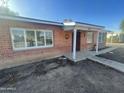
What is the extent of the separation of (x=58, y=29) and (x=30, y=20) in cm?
295

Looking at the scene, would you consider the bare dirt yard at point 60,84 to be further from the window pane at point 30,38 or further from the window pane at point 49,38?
the window pane at point 49,38

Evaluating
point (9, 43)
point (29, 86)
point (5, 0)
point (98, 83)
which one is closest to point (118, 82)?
point (98, 83)

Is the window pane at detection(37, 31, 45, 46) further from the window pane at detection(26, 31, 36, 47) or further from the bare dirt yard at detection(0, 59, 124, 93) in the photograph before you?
the bare dirt yard at detection(0, 59, 124, 93)

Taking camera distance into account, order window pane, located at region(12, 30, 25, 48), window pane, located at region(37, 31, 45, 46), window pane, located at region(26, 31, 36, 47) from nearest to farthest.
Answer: window pane, located at region(12, 30, 25, 48) → window pane, located at region(26, 31, 36, 47) → window pane, located at region(37, 31, 45, 46)

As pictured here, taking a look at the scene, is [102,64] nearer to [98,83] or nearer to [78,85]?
[98,83]

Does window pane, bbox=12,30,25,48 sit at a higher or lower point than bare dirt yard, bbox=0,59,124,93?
higher

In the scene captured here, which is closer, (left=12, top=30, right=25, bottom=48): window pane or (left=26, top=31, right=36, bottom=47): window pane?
(left=12, top=30, right=25, bottom=48): window pane

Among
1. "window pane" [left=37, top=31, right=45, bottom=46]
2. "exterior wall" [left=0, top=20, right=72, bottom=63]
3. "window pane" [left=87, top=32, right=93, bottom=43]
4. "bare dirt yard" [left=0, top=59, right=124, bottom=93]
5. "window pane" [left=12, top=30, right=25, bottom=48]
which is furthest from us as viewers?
"window pane" [left=87, top=32, right=93, bottom=43]

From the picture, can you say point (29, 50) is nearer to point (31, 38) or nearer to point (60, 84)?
point (31, 38)

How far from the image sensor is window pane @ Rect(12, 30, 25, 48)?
5.68m

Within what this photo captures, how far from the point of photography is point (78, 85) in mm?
3502

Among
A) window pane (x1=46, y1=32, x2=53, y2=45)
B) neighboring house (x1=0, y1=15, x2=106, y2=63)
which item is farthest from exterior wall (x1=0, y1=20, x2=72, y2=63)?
window pane (x1=46, y1=32, x2=53, y2=45)

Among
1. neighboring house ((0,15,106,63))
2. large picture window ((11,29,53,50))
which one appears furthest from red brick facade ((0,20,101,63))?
large picture window ((11,29,53,50))

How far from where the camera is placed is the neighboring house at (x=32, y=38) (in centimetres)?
534
